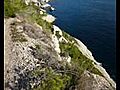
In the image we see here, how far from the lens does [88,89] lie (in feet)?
28.5

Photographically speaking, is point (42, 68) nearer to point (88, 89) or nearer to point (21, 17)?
point (88, 89)

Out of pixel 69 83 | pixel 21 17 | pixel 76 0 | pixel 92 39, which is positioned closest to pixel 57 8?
pixel 76 0

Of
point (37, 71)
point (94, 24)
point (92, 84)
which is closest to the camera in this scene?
point (92, 84)

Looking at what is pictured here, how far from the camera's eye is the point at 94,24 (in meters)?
47.9

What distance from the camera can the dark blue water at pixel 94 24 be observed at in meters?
36.6

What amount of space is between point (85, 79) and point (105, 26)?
38291mm

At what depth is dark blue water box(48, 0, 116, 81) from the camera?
36594 millimetres

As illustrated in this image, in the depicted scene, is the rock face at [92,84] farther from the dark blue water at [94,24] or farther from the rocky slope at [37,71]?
the dark blue water at [94,24]

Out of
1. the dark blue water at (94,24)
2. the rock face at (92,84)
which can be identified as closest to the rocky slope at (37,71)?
the rock face at (92,84)

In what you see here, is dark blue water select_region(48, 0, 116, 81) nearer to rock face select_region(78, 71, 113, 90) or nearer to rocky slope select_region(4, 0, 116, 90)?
rocky slope select_region(4, 0, 116, 90)

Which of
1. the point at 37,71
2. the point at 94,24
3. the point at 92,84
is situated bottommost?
the point at 94,24

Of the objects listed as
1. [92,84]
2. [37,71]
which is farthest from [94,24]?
[92,84]

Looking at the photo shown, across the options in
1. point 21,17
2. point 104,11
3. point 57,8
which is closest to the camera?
point 21,17

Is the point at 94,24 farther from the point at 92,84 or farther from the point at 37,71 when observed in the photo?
the point at 92,84
